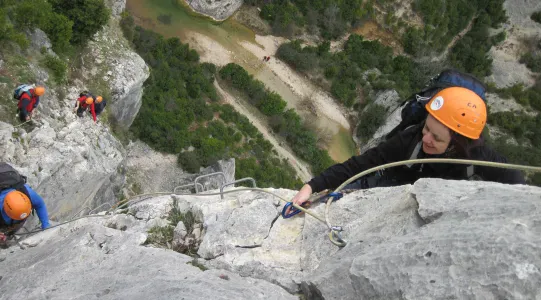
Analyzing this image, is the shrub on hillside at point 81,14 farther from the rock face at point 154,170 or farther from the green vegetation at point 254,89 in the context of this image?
the green vegetation at point 254,89

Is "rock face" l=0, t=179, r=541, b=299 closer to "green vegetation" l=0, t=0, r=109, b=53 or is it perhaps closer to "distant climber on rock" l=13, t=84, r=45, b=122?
"distant climber on rock" l=13, t=84, r=45, b=122

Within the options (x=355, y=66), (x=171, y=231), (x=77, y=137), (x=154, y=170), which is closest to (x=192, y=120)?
(x=154, y=170)

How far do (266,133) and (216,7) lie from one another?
1191 centimetres

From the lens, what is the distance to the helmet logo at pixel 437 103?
199 inches

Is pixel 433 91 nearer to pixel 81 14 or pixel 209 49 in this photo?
pixel 81 14

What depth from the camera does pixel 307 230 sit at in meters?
5.75

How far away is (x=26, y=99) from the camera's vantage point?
1183 cm

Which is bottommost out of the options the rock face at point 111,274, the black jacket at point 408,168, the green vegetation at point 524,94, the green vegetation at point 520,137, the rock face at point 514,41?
the green vegetation at point 520,137

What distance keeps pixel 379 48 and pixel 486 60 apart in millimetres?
11188

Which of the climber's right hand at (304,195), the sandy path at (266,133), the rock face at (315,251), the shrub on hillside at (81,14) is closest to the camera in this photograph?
the rock face at (315,251)

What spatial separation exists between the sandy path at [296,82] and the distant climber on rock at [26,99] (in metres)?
24.9

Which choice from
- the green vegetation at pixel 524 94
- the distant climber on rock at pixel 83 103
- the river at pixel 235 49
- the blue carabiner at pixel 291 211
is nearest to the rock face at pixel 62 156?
the distant climber on rock at pixel 83 103

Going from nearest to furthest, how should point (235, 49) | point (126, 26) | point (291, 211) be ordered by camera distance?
point (291, 211) → point (126, 26) → point (235, 49)

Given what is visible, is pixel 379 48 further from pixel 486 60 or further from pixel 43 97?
pixel 43 97
